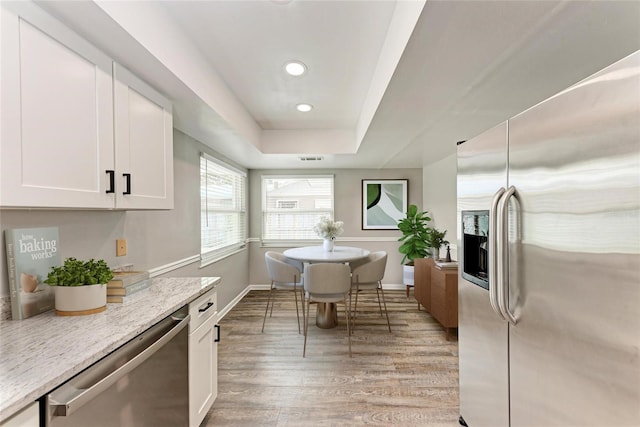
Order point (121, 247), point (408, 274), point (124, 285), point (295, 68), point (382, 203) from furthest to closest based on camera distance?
point (382, 203)
point (408, 274)
point (295, 68)
point (121, 247)
point (124, 285)

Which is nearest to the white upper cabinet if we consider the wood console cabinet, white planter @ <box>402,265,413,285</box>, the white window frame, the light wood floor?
the light wood floor

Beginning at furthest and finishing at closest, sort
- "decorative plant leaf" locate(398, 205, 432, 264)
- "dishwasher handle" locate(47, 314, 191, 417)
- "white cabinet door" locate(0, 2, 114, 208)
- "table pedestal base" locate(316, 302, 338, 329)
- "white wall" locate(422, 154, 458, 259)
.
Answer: "decorative plant leaf" locate(398, 205, 432, 264), "white wall" locate(422, 154, 458, 259), "table pedestal base" locate(316, 302, 338, 329), "white cabinet door" locate(0, 2, 114, 208), "dishwasher handle" locate(47, 314, 191, 417)

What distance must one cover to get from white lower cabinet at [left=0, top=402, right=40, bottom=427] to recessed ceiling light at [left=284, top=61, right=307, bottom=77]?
88.0 inches

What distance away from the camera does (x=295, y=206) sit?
17.7ft

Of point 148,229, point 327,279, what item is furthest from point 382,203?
point 148,229

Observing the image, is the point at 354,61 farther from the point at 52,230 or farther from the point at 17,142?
the point at 52,230

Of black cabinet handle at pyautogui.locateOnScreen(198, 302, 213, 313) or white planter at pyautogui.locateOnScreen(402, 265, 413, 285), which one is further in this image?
white planter at pyautogui.locateOnScreen(402, 265, 413, 285)

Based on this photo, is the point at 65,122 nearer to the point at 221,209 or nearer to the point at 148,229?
the point at 148,229

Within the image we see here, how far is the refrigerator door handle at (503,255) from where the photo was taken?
1.21 m

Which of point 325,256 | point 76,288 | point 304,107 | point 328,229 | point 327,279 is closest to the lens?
point 76,288

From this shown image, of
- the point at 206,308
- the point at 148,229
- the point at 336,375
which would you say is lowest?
the point at 336,375

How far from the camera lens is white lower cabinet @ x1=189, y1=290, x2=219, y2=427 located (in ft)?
5.48

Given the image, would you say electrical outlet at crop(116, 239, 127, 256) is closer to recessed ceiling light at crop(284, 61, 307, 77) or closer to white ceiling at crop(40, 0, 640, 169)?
white ceiling at crop(40, 0, 640, 169)

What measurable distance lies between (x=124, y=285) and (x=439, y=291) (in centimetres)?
290
